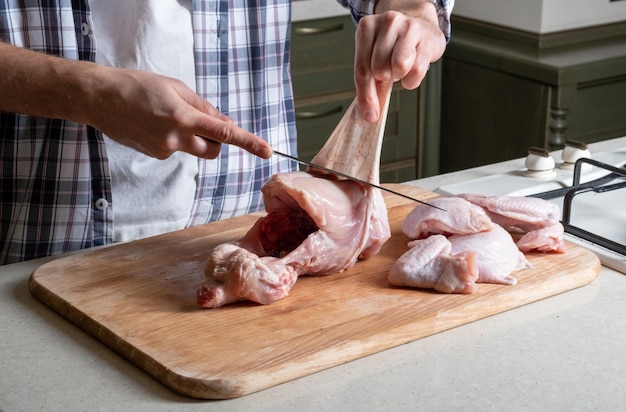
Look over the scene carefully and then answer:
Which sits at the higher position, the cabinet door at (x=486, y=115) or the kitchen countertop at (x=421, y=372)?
the kitchen countertop at (x=421, y=372)

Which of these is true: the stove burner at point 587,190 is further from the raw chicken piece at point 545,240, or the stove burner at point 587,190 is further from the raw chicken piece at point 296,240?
the raw chicken piece at point 296,240

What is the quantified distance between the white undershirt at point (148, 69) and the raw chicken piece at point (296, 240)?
0.33 m

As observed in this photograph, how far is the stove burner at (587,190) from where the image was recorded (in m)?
1.42

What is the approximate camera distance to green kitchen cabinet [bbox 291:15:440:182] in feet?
10.2

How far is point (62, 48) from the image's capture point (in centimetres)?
158

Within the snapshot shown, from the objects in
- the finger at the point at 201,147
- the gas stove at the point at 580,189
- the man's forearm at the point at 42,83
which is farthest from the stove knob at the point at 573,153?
the man's forearm at the point at 42,83

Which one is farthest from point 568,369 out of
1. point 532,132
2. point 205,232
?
point 532,132

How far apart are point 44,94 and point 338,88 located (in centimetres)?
195

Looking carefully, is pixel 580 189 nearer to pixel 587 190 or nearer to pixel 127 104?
pixel 587 190

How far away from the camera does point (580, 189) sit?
1551 millimetres

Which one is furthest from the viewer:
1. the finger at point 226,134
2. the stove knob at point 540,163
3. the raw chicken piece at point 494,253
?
the stove knob at point 540,163

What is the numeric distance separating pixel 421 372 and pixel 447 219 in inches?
13.9

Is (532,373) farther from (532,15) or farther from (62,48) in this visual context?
(532,15)

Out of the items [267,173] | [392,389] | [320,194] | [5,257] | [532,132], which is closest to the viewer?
[392,389]
